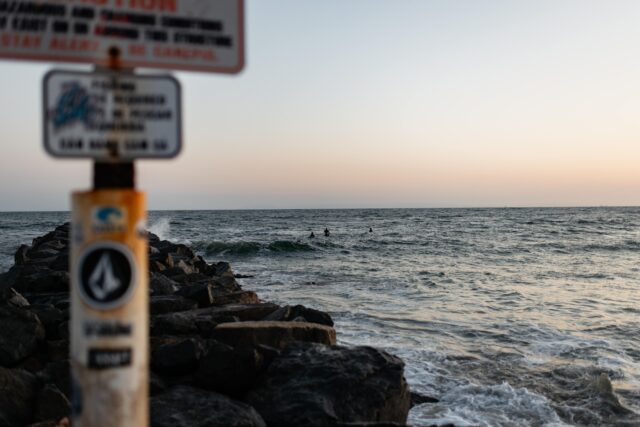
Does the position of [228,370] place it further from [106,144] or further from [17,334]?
[106,144]

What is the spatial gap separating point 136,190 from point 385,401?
3.67m

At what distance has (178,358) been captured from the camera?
210 inches

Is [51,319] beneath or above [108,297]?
beneath

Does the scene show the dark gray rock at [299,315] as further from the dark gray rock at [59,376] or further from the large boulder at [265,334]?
the dark gray rock at [59,376]

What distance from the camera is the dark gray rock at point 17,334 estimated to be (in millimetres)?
5676

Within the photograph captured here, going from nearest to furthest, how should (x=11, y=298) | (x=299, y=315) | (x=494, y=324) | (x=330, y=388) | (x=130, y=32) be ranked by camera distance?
(x=130, y=32) → (x=330, y=388) → (x=11, y=298) → (x=299, y=315) → (x=494, y=324)

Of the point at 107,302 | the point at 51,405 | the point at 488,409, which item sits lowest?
the point at 488,409

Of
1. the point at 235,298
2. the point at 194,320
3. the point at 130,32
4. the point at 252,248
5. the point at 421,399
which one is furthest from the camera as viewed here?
the point at 252,248

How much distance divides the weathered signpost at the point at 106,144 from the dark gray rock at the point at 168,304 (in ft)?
19.5

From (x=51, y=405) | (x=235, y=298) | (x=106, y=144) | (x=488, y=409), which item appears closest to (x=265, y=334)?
(x=51, y=405)

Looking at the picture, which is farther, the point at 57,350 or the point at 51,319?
the point at 51,319

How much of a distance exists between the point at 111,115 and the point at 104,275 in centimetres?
51

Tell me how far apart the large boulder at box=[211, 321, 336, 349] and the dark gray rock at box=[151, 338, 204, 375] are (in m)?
0.55

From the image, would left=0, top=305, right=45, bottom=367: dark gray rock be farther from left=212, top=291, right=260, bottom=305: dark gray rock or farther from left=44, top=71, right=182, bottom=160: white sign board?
left=44, top=71, right=182, bottom=160: white sign board
